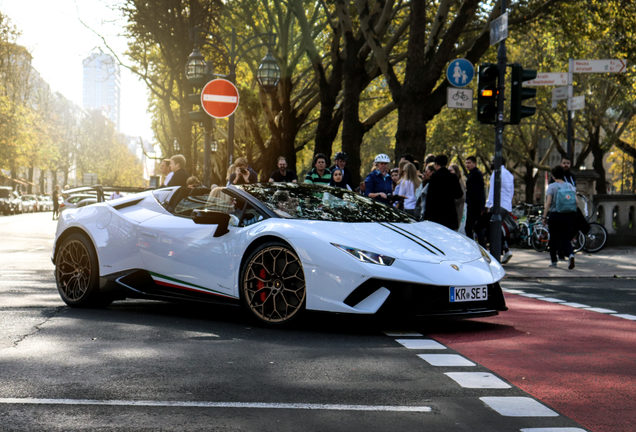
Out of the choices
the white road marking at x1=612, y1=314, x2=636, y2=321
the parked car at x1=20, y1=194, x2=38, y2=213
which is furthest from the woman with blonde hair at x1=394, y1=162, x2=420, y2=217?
the parked car at x1=20, y1=194, x2=38, y2=213

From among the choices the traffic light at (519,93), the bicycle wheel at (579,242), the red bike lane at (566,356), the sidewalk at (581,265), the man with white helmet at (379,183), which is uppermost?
the traffic light at (519,93)

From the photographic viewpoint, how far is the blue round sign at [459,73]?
17562 mm

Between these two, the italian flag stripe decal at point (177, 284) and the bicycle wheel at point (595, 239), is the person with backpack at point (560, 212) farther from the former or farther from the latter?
the italian flag stripe decal at point (177, 284)

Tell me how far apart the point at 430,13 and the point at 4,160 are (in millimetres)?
50717

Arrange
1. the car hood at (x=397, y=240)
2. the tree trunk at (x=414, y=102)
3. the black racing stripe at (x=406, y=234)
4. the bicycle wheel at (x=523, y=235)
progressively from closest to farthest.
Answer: the car hood at (x=397, y=240)
the black racing stripe at (x=406, y=234)
the tree trunk at (x=414, y=102)
the bicycle wheel at (x=523, y=235)

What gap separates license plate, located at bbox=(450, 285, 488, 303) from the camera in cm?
732

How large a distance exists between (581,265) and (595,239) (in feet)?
14.4

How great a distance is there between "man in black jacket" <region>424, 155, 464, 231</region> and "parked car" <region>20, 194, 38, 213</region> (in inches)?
2638

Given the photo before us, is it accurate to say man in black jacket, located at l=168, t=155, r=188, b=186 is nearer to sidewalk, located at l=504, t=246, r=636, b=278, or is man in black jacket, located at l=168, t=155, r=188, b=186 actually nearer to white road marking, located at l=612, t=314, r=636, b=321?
sidewalk, located at l=504, t=246, r=636, b=278

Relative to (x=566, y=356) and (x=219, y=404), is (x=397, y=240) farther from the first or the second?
(x=219, y=404)

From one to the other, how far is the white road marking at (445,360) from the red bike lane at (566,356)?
125 mm

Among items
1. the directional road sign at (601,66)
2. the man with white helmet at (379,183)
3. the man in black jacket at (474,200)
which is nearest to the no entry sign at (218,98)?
the man with white helmet at (379,183)

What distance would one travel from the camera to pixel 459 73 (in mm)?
17703

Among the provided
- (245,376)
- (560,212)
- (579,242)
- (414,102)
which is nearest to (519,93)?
(560,212)
